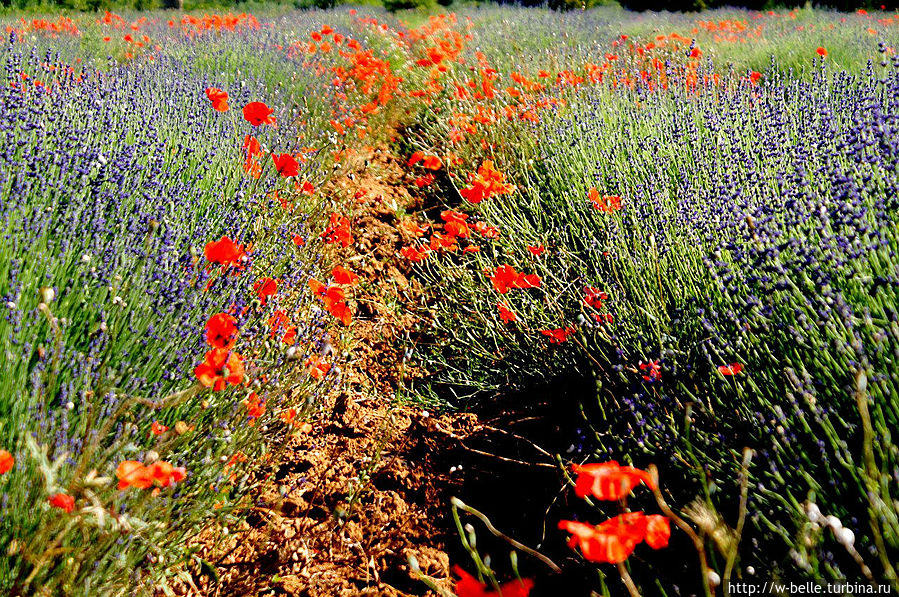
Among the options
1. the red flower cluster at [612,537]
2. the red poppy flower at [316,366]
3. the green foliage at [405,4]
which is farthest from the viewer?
the green foliage at [405,4]

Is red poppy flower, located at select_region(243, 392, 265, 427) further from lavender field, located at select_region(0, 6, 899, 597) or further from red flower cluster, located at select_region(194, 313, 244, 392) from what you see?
red flower cluster, located at select_region(194, 313, 244, 392)

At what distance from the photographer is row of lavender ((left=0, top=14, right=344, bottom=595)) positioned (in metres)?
1.21

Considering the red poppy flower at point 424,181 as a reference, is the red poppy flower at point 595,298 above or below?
below

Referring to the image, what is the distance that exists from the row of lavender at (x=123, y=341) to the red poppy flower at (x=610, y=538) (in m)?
0.69

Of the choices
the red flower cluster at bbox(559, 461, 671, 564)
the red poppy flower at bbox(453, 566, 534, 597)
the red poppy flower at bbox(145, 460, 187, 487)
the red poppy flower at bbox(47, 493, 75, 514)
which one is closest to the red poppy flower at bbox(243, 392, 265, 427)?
the red poppy flower at bbox(145, 460, 187, 487)

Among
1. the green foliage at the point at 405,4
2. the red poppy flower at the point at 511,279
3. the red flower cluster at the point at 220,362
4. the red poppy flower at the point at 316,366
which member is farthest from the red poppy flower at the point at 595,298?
the green foliage at the point at 405,4

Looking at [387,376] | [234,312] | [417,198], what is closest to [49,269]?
[234,312]

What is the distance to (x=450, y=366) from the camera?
2.61m

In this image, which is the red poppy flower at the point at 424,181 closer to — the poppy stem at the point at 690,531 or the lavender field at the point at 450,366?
the lavender field at the point at 450,366

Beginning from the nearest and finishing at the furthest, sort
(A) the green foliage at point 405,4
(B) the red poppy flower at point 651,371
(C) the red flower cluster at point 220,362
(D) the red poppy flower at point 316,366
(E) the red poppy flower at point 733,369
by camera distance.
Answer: (C) the red flower cluster at point 220,362 < (E) the red poppy flower at point 733,369 < (B) the red poppy flower at point 651,371 < (D) the red poppy flower at point 316,366 < (A) the green foliage at point 405,4

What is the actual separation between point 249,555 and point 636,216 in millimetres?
1738

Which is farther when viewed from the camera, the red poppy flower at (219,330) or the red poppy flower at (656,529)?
the red poppy flower at (219,330)

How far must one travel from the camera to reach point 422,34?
28.1 feet

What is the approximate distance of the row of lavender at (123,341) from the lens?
1.21 metres
